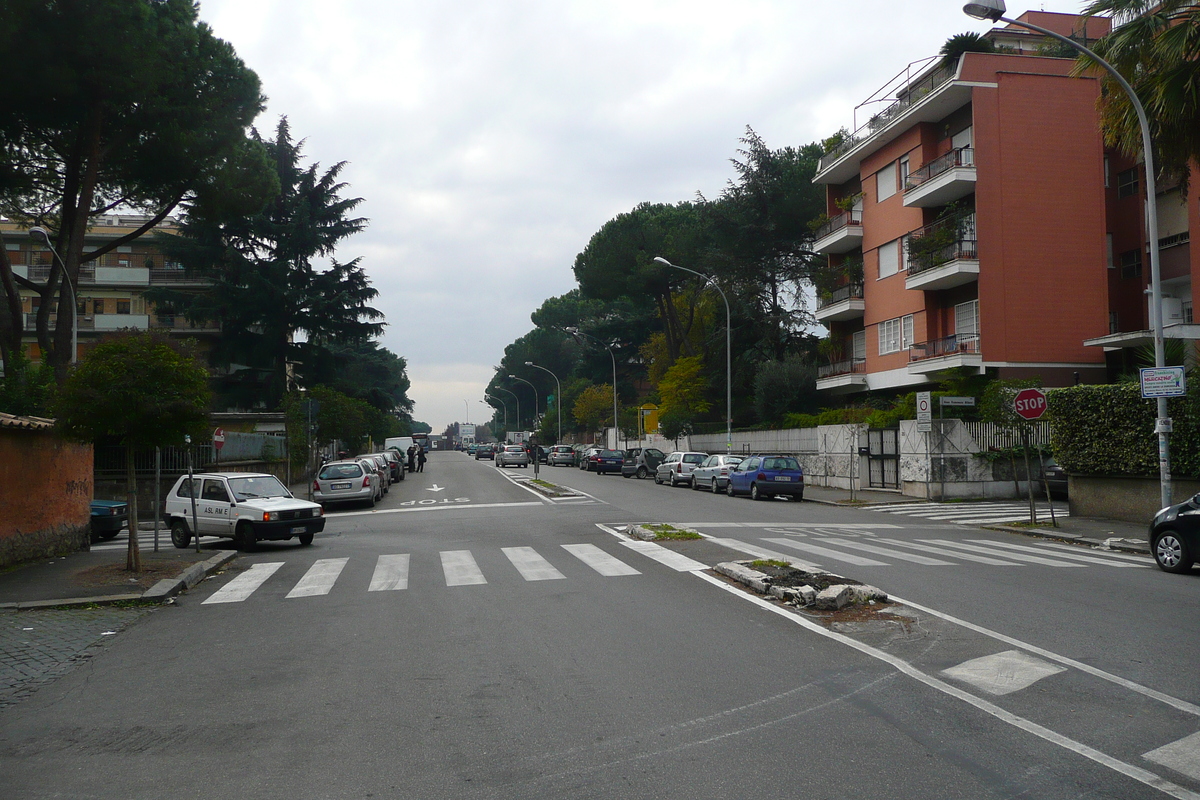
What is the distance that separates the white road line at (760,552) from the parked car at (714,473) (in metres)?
17.3

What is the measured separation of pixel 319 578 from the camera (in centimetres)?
1278

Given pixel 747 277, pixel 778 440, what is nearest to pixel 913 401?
pixel 778 440

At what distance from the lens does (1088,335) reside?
33.6m

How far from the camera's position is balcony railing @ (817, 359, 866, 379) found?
40406 millimetres

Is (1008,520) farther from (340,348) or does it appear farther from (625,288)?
(340,348)

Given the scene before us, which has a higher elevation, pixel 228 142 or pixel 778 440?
pixel 228 142

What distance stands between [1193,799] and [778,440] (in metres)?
37.9

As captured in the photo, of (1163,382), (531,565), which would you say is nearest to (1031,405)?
(1163,382)

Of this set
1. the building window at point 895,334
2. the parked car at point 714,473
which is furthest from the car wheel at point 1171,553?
the building window at point 895,334

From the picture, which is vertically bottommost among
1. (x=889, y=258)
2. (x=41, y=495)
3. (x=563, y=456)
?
(x=563, y=456)

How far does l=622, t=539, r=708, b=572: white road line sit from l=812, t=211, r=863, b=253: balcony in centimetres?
2756

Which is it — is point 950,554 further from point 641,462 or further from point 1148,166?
point 641,462

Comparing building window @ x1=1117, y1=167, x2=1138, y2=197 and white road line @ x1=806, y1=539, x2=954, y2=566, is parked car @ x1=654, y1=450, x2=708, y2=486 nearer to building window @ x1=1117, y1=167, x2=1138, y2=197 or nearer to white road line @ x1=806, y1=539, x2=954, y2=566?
building window @ x1=1117, y1=167, x2=1138, y2=197

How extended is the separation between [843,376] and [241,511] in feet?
96.5
